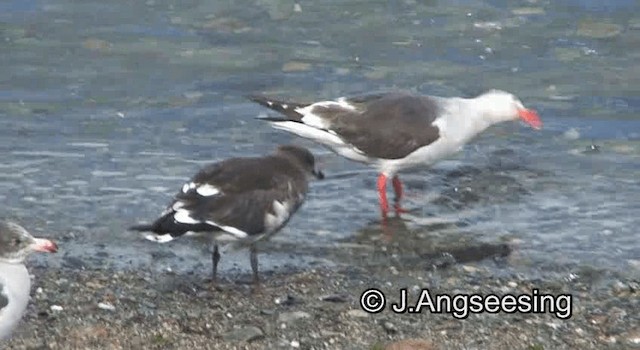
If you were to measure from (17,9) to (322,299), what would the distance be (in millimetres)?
9172

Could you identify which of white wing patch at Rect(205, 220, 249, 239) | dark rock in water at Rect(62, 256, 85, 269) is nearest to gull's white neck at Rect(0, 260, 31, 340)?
white wing patch at Rect(205, 220, 249, 239)

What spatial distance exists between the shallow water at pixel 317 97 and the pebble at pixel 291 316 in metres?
1.06

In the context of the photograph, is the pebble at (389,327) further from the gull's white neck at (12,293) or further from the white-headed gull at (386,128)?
the white-headed gull at (386,128)

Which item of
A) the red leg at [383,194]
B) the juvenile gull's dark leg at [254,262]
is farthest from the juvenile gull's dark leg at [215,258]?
the red leg at [383,194]

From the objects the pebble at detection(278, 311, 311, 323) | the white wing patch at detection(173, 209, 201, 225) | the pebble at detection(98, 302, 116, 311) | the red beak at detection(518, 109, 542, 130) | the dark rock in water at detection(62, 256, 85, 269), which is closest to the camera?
the pebble at detection(278, 311, 311, 323)

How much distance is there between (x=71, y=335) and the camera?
24.8ft

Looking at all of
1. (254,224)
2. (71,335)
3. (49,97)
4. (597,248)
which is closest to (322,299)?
(254,224)

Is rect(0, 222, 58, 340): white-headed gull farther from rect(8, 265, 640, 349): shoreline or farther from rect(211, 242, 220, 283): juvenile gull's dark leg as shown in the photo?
rect(211, 242, 220, 283): juvenile gull's dark leg

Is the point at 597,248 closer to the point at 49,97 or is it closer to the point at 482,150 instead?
the point at 482,150

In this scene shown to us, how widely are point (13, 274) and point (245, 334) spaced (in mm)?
1220

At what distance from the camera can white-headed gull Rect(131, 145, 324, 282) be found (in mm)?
8234

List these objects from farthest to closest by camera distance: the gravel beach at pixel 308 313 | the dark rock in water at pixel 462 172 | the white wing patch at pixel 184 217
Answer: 1. the dark rock in water at pixel 462 172
2. the white wing patch at pixel 184 217
3. the gravel beach at pixel 308 313

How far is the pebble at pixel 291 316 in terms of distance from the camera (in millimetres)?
7871

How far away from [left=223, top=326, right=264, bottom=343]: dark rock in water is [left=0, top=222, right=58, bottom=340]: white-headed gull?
1.02m
